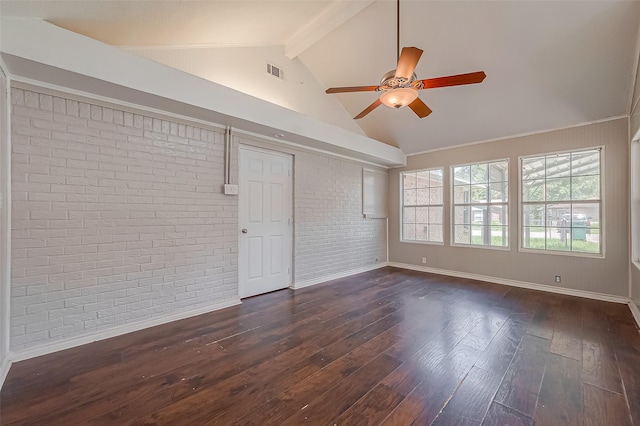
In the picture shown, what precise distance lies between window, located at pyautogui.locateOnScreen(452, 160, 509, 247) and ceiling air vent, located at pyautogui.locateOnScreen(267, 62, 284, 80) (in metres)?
3.69

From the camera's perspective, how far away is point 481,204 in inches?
197

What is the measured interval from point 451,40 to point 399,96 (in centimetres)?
160

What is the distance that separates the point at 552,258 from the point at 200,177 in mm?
5354

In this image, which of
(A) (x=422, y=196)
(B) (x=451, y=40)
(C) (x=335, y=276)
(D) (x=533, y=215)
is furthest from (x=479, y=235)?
(B) (x=451, y=40)

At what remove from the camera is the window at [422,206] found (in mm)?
5578

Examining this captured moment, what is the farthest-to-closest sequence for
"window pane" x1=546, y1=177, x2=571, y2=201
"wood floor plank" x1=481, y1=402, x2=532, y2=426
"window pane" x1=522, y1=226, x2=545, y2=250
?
"window pane" x1=522, y1=226, x2=545, y2=250
"window pane" x1=546, y1=177, x2=571, y2=201
"wood floor plank" x1=481, y1=402, x2=532, y2=426

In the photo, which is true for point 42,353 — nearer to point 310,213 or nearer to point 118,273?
point 118,273

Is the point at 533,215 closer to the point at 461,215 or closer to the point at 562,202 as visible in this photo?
the point at 562,202

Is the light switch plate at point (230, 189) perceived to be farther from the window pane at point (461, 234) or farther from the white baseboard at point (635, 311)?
the white baseboard at point (635, 311)

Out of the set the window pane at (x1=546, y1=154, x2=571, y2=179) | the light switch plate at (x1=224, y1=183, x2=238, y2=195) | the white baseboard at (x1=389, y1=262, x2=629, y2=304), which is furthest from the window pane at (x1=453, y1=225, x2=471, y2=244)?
the light switch plate at (x1=224, y1=183, x2=238, y2=195)

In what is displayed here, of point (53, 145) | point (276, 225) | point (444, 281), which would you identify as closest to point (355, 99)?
point (276, 225)

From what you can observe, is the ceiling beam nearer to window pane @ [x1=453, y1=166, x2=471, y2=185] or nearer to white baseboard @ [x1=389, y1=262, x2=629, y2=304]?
window pane @ [x1=453, y1=166, x2=471, y2=185]

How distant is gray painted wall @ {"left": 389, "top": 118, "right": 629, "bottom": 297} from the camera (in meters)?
3.68

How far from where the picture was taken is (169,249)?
305cm
